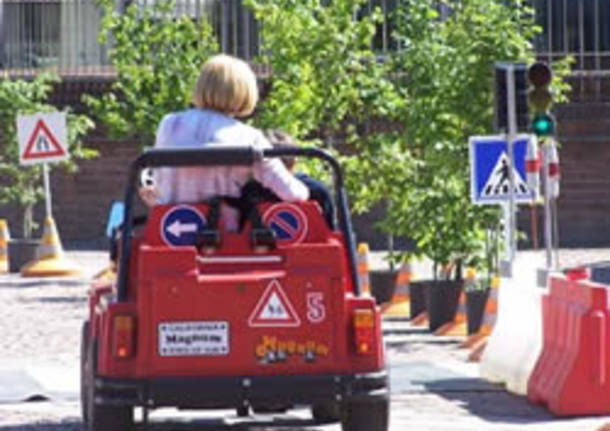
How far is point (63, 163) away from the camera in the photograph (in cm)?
3931

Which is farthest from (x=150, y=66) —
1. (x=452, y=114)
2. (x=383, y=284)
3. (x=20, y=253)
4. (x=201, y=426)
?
(x=201, y=426)

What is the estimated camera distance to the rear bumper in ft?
37.6

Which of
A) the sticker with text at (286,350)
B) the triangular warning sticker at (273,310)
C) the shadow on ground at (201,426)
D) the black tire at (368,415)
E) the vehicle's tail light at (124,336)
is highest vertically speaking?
the triangular warning sticker at (273,310)

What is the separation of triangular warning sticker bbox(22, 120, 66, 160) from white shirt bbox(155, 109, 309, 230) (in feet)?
73.0

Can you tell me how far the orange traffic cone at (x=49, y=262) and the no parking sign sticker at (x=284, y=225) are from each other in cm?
2232

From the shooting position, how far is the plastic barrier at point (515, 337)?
15.4m

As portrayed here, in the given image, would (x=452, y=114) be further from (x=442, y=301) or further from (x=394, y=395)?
(x=394, y=395)

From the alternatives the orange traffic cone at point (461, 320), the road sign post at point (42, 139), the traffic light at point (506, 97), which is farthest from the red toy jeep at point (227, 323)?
the road sign post at point (42, 139)

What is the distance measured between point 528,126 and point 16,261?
16.1 meters

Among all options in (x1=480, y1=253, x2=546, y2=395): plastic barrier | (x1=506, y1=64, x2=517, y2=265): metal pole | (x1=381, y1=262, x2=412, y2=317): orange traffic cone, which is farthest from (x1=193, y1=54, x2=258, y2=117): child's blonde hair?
(x1=381, y1=262, x2=412, y2=317): orange traffic cone

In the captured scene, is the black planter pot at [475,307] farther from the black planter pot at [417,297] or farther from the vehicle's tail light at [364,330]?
the vehicle's tail light at [364,330]

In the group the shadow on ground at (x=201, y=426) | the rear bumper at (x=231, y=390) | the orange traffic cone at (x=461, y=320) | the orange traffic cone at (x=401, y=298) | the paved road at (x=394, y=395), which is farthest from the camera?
the orange traffic cone at (x=401, y=298)

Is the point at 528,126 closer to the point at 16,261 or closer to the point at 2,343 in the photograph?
the point at 2,343

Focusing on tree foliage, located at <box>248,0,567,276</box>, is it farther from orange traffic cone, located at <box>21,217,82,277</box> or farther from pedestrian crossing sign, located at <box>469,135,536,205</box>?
orange traffic cone, located at <box>21,217,82,277</box>
